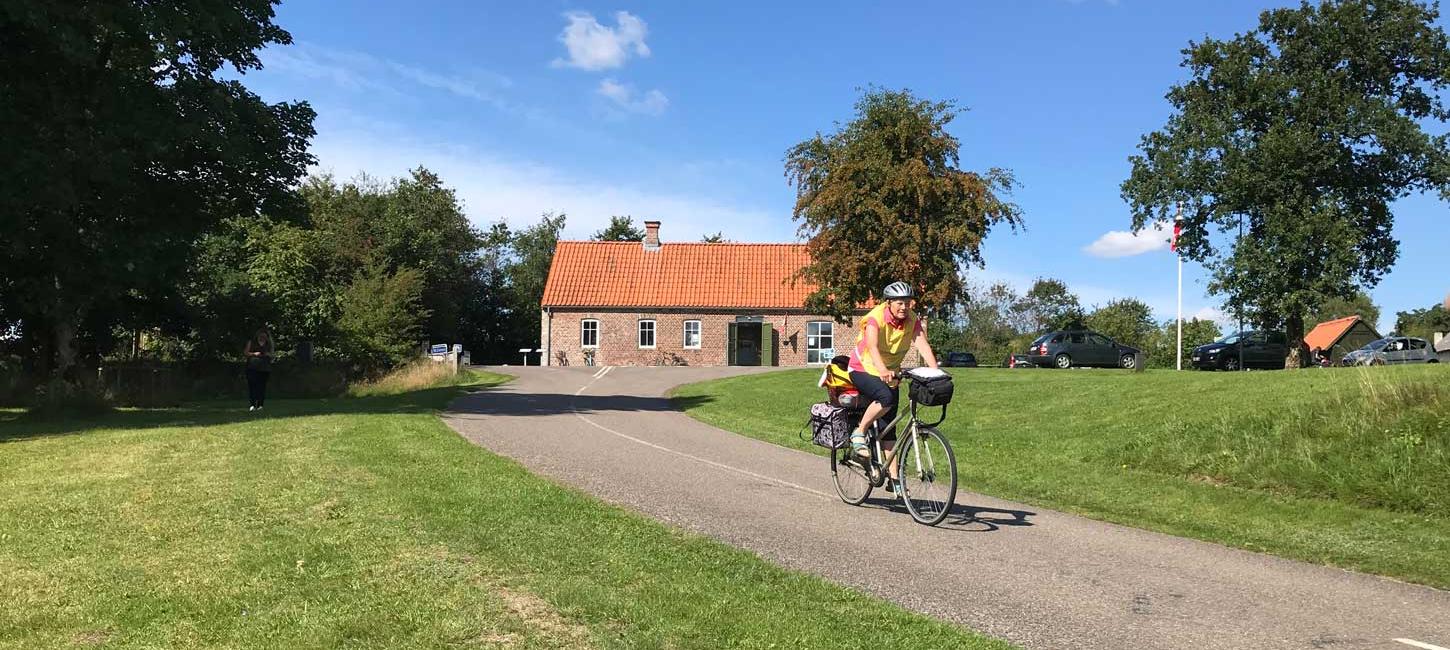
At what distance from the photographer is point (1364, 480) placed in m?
8.39

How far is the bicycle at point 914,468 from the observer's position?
6.93m

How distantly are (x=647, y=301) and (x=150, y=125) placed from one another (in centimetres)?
2857

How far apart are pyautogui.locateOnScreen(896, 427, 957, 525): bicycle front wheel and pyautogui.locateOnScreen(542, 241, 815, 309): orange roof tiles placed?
35424mm

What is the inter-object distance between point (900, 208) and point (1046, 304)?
47.0 m

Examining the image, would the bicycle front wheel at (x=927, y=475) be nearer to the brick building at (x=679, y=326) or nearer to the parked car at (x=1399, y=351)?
the parked car at (x=1399, y=351)

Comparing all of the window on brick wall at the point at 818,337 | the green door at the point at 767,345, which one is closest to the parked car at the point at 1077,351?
the window on brick wall at the point at 818,337

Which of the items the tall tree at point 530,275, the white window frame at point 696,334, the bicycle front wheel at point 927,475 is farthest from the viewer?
the tall tree at point 530,275

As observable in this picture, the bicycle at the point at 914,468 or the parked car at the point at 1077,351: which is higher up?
the parked car at the point at 1077,351

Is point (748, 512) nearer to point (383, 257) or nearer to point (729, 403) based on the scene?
point (729, 403)

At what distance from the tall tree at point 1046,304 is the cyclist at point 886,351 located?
58332mm

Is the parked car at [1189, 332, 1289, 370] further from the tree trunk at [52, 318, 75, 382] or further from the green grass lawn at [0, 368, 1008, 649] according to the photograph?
the tree trunk at [52, 318, 75, 382]

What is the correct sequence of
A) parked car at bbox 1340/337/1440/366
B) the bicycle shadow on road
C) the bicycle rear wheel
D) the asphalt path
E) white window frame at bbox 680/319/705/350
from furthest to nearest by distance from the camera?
white window frame at bbox 680/319/705/350, parked car at bbox 1340/337/1440/366, the bicycle rear wheel, the bicycle shadow on road, the asphalt path

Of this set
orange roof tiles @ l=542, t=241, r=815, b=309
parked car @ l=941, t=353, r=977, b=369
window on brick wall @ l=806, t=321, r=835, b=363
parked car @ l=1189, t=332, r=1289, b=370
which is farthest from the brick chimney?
parked car @ l=1189, t=332, r=1289, b=370

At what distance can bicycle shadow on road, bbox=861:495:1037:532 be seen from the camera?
7066 millimetres
